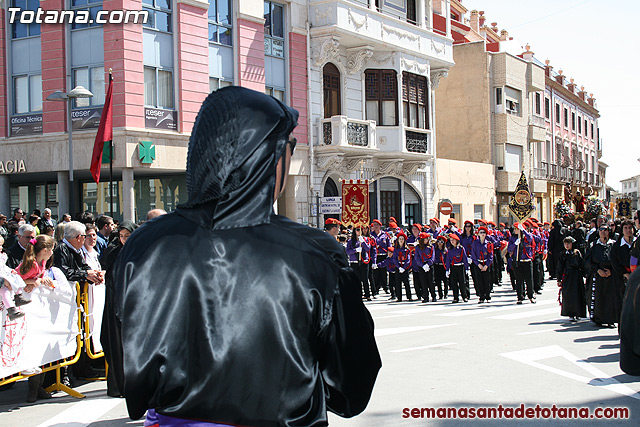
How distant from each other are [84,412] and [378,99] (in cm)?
2400

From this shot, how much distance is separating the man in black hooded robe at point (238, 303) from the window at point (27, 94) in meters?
22.1

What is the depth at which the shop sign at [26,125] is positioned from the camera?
73.9 feet

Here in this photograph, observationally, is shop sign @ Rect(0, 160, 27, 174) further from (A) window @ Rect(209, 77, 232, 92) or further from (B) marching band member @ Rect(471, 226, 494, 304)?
(B) marching band member @ Rect(471, 226, 494, 304)

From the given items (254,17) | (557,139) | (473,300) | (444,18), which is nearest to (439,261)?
(473,300)

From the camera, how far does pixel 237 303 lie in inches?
87.4

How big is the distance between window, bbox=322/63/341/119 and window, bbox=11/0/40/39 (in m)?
10.5

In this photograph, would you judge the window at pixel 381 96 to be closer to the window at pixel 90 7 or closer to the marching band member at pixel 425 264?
the window at pixel 90 7

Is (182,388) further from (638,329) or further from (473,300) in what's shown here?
(473,300)

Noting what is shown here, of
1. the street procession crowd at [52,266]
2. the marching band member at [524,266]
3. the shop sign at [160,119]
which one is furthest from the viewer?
the shop sign at [160,119]

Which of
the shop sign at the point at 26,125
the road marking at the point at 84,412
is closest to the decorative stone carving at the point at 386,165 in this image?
the shop sign at the point at 26,125

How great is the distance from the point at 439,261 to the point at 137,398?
16.7 meters

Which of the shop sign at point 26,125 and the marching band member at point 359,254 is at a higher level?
the shop sign at point 26,125

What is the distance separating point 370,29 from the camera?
28156mm

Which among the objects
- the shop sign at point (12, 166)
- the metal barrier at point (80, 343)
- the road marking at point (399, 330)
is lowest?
the road marking at point (399, 330)
